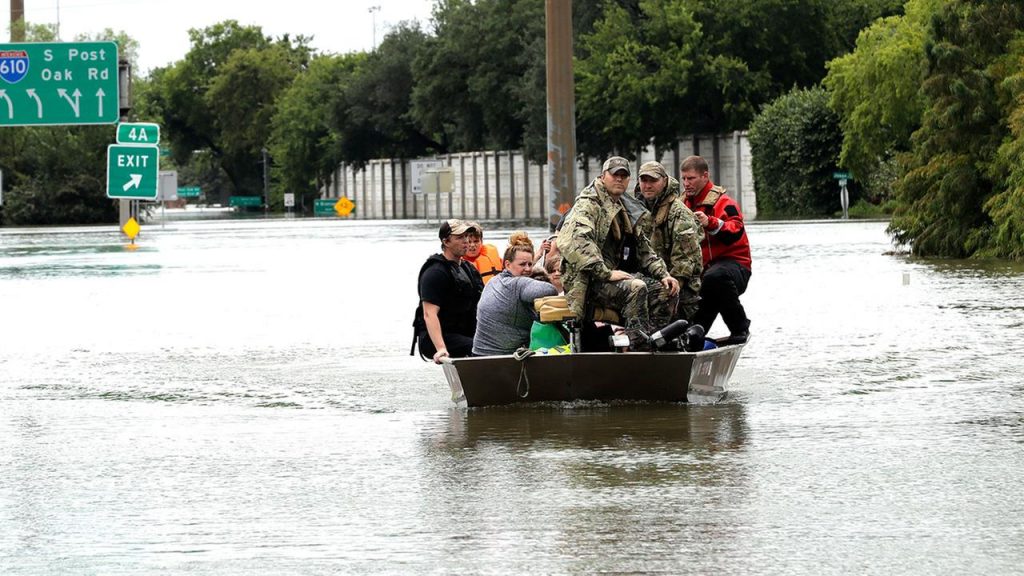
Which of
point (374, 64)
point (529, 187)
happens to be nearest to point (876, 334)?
point (529, 187)

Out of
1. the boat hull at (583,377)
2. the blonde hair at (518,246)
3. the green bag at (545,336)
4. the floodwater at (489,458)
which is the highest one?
the blonde hair at (518,246)

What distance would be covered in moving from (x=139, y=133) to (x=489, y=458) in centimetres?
5428

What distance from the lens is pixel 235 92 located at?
15225cm

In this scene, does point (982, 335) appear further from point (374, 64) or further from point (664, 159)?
point (374, 64)

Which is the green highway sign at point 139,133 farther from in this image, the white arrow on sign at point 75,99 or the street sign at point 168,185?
the street sign at point 168,185

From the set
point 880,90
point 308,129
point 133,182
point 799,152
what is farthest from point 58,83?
point 308,129

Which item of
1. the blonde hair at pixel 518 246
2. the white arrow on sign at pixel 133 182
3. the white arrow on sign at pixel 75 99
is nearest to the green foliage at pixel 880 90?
the white arrow on sign at pixel 133 182

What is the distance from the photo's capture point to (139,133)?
2485 inches

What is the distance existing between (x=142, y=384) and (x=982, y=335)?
7.70 m

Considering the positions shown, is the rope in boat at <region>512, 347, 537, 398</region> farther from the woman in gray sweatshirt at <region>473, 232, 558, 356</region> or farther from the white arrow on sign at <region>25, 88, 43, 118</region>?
the white arrow on sign at <region>25, 88, 43, 118</region>

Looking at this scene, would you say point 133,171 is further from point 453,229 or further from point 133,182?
point 453,229

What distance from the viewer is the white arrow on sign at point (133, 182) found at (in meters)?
63.0

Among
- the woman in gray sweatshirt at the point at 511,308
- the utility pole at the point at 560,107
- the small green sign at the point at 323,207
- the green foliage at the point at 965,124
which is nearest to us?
the woman in gray sweatshirt at the point at 511,308

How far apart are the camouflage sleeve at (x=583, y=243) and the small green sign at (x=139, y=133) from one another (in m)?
51.5
